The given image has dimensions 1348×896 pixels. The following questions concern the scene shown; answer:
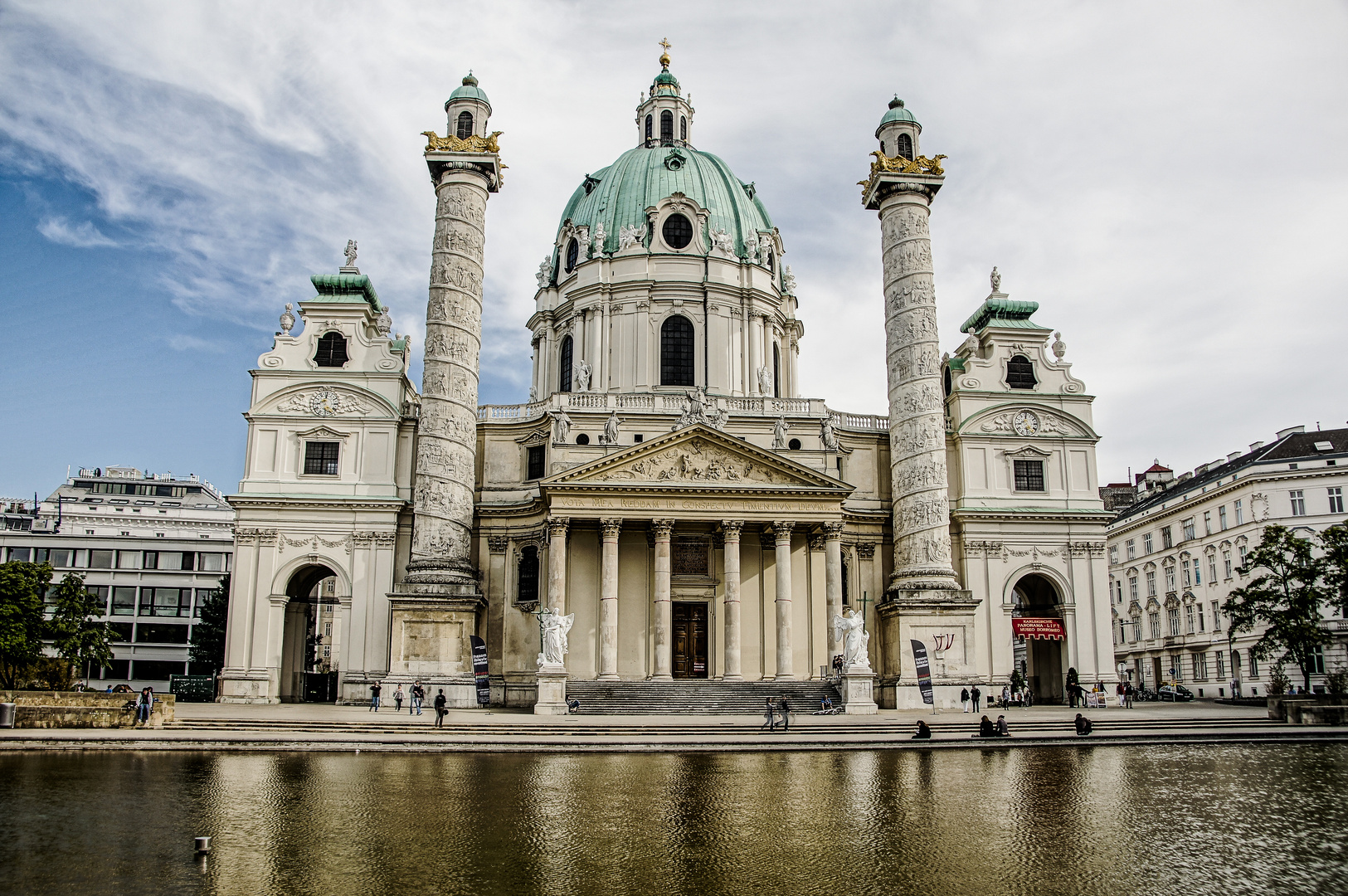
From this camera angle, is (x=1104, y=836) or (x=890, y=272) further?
(x=890, y=272)

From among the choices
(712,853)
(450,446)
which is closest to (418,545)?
(450,446)

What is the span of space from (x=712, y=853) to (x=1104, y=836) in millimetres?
4545

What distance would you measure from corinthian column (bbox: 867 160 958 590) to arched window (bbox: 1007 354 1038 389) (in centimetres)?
755

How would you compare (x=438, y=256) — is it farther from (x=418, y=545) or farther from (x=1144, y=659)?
(x=1144, y=659)

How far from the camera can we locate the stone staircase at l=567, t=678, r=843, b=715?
35.4 m

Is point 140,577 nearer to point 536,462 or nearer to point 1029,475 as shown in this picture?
point 536,462

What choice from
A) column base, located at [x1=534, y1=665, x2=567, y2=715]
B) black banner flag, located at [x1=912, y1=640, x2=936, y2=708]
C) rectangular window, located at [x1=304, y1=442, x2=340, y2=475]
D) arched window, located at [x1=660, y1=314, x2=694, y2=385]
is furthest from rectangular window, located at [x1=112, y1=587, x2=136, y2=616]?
black banner flag, located at [x1=912, y1=640, x2=936, y2=708]

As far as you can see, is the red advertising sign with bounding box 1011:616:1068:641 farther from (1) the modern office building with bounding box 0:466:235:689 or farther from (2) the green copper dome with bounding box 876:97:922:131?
(1) the modern office building with bounding box 0:466:235:689

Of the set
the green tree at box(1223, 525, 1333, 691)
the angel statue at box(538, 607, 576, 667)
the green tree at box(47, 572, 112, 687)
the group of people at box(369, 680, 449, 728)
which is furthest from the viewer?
the green tree at box(47, 572, 112, 687)

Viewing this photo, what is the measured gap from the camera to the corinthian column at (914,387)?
4053cm

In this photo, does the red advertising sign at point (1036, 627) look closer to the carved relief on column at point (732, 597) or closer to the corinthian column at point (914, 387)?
the corinthian column at point (914, 387)

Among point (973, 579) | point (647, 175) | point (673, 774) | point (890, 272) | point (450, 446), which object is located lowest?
point (673, 774)

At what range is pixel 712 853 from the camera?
1032 centimetres

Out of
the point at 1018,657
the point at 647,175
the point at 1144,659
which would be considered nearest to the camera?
the point at 647,175
